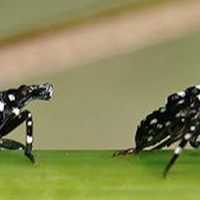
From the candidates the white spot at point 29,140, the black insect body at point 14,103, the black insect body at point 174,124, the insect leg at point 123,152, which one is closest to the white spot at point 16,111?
the black insect body at point 14,103

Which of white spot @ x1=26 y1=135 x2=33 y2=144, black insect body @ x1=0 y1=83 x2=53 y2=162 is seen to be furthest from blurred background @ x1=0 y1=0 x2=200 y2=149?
white spot @ x1=26 y1=135 x2=33 y2=144

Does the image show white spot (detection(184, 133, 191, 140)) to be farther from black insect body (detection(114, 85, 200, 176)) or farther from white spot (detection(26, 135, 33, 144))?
white spot (detection(26, 135, 33, 144))

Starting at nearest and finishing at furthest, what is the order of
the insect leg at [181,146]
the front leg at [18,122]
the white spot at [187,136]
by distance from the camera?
the insect leg at [181,146]
the white spot at [187,136]
the front leg at [18,122]

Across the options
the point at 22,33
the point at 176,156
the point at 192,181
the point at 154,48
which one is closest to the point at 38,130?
the point at 154,48

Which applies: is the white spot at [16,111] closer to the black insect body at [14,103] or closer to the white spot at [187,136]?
the black insect body at [14,103]

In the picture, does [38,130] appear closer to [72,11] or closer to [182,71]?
[182,71]
